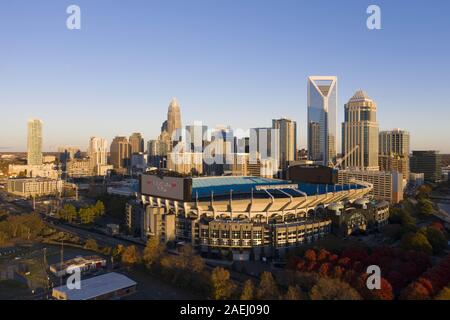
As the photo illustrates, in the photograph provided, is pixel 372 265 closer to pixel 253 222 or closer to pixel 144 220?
pixel 253 222

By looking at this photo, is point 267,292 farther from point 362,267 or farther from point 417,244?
point 417,244

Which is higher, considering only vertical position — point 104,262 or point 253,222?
point 253,222

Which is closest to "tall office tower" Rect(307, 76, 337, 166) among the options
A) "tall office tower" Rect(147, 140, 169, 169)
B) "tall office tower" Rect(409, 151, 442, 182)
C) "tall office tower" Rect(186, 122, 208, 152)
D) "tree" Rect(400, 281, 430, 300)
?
"tall office tower" Rect(409, 151, 442, 182)

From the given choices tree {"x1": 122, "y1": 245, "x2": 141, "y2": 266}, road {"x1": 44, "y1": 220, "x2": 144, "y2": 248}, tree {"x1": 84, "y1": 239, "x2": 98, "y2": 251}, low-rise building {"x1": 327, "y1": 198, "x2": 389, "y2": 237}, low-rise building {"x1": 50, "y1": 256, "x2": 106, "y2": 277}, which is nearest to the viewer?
low-rise building {"x1": 50, "y1": 256, "x2": 106, "y2": 277}

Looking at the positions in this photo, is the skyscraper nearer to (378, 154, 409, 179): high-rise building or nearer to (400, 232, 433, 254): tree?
(378, 154, 409, 179): high-rise building

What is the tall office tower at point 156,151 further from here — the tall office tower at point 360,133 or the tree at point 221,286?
the tree at point 221,286

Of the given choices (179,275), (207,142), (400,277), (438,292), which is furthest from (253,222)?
(207,142)
